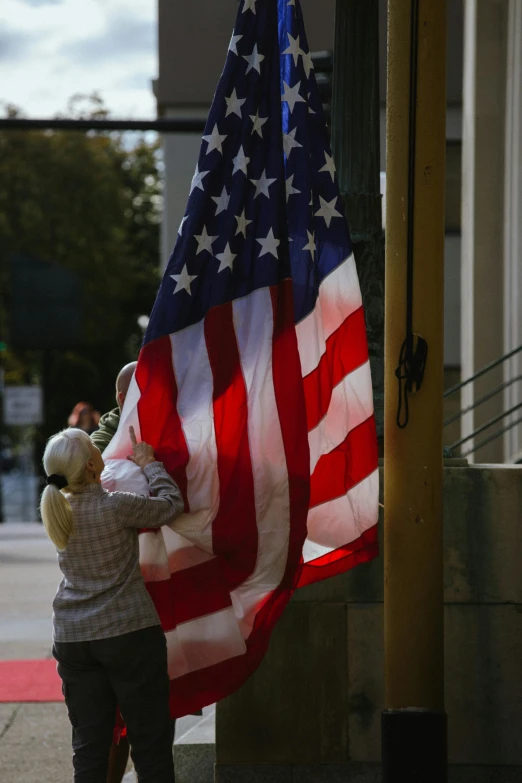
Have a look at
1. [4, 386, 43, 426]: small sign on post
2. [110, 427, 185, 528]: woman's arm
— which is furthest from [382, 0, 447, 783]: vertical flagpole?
[4, 386, 43, 426]: small sign on post

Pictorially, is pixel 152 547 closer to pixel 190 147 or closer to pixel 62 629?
pixel 62 629

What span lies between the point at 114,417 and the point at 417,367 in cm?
183

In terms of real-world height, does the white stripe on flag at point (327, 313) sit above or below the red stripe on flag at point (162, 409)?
above

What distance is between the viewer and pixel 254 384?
491 cm

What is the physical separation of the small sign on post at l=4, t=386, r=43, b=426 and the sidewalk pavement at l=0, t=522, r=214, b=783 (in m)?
12.5

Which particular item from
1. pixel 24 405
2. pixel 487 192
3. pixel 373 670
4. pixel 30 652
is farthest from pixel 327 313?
pixel 24 405

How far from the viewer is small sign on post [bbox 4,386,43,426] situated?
31.4 meters

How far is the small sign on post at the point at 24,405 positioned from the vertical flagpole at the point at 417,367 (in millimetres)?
27538

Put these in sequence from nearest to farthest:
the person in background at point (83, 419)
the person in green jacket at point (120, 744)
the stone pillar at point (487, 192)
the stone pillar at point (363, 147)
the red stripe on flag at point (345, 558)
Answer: the red stripe on flag at point (345, 558), the person in green jacket at point (120, 744), the stone pillar at point (363, 147), the stone pillar at point (487, 192), the person in background at point (83, 419)

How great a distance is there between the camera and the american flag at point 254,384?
4844 mm

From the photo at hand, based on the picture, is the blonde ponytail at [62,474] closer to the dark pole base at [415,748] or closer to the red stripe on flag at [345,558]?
the red stripe on flag at [345,558]

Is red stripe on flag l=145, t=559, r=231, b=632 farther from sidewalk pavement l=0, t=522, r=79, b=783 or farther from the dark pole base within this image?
sidewalk pavement l=0, t=522, r=79, b=783

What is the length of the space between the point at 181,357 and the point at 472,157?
838cm

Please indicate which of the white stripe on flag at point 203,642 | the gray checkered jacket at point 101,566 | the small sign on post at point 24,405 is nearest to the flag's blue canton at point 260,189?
the gray checkered jacket at point 101,566
